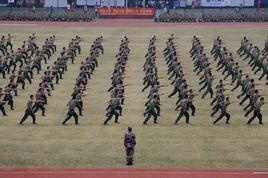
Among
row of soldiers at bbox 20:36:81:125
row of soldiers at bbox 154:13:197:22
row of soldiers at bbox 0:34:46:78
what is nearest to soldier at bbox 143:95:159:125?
row of soldiers at bbox 20:36:81:125

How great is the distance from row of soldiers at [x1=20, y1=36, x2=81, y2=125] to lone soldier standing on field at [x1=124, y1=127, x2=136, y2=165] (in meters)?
7.67

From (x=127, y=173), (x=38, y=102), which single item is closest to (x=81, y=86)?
(x=38, y=102)

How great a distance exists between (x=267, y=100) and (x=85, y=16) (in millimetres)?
49280

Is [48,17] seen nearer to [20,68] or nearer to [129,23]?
[129,23]

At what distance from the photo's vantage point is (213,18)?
306ft

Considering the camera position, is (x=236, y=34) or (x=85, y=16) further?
(x=85, y=16)

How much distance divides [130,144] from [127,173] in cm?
121

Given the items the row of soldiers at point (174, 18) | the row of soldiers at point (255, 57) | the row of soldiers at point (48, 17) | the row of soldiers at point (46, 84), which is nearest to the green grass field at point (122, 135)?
the row of soldiers at point (46, 84)

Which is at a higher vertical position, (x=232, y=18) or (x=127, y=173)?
(x=232, y=18)

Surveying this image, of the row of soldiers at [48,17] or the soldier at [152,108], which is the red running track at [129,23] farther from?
the soldier at [152,108]

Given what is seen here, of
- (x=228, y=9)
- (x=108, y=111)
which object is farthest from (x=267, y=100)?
(x=228, y=9)

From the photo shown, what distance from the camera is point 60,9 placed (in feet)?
337

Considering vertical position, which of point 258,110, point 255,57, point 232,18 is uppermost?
point 232,18

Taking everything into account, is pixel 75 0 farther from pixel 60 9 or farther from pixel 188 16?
pixel 188 16
